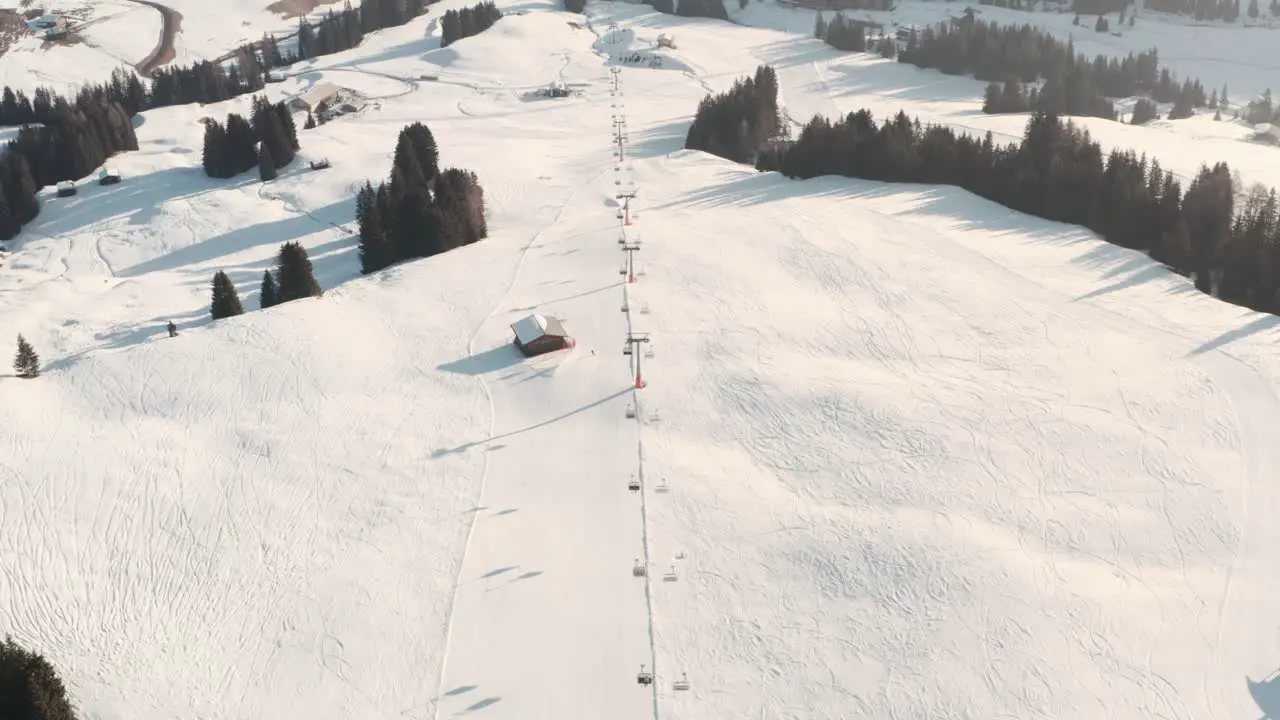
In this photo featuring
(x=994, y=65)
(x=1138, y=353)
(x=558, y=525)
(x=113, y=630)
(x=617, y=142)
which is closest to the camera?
(x=113, y=630)

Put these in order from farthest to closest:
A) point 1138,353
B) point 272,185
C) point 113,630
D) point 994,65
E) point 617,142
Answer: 1. point 994,65
2. point 617,142
3. point 272,185
4. point 1138,353
5. point 113,630

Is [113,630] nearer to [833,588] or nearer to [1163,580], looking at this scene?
[833,588]

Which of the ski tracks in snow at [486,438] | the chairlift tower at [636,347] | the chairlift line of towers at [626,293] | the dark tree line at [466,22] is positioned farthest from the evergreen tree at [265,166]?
the dark tree line at [466,22]

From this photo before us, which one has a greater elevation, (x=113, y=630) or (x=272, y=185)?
(x=272, y=185)

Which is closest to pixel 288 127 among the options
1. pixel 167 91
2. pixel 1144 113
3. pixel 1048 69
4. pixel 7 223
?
pixel 7 223

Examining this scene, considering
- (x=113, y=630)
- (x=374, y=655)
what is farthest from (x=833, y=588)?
(x=113, y=630)

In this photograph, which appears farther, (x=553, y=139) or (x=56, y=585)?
(x=553, y=139)
